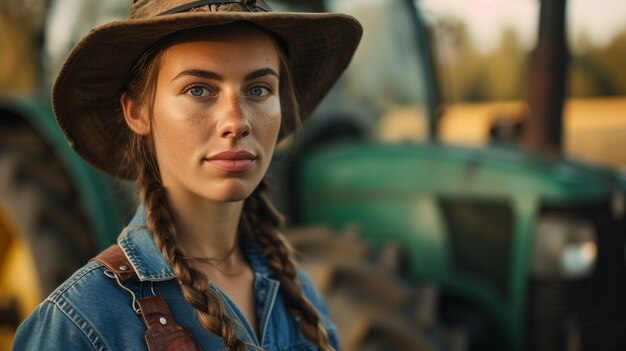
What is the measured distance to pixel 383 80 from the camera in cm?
341

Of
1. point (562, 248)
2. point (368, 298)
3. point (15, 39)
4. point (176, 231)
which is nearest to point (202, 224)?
point (176, 231)

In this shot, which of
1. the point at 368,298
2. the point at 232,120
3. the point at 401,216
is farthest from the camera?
the point at 401,216

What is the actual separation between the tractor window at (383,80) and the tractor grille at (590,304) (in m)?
0.84

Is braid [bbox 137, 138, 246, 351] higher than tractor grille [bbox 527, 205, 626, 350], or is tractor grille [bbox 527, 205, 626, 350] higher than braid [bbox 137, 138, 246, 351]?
braid [bbox 137, 138, 246, 351]

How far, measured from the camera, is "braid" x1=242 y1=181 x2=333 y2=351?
4.64ft

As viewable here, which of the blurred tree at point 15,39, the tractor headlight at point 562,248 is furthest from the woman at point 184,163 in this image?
the blurred tree at point 15,39

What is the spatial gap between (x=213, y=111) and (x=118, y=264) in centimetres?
27

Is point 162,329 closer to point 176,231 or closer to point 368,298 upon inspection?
point 176,231

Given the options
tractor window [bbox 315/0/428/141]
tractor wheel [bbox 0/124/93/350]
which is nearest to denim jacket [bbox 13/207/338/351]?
tractor wheel [bbox 0/124/93/350]

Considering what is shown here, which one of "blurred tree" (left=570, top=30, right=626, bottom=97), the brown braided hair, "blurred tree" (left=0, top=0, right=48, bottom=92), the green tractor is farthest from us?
"blurred tree" (left=570, top=30, right=626, bottom=97)

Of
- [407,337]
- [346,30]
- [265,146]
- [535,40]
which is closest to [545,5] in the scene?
[535,40]

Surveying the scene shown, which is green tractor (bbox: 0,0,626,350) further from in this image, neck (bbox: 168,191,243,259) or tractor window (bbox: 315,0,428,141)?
neck (bbox: 168,191,243,259)

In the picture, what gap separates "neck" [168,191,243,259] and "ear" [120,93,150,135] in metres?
0.13

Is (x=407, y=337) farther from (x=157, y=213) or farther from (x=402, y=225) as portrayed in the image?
(x=157, y=213)
